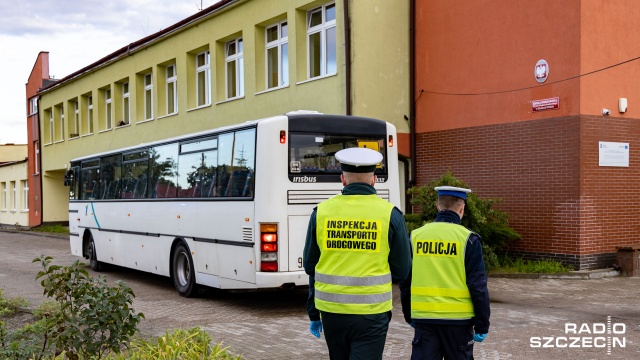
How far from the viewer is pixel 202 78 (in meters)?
25.2

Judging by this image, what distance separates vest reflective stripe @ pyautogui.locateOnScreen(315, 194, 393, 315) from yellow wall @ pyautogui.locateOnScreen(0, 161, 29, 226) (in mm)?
42179

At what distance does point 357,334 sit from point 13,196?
46616 millimetres

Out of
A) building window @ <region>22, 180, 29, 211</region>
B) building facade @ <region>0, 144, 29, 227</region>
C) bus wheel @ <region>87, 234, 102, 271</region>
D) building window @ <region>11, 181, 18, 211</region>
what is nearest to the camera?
bus wheel @ <region>87, 234, 102, 271</region>

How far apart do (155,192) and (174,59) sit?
43.3 ft

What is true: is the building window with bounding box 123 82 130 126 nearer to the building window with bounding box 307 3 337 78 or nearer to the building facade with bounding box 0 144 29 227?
the building window with bounding box 307 3 337 78

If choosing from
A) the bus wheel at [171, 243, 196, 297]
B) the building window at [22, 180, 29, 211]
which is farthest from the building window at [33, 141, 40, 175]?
the bus wheel at [171, 243, 196, 297]

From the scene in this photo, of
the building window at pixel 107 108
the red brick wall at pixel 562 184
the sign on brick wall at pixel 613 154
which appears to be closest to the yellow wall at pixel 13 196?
the building window at pixel 107 108

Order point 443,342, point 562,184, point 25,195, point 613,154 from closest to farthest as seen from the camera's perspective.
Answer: point 443,342 < point 562,184 < point 613,154 < point 25,195

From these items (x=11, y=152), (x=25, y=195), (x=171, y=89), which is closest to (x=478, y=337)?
(x=171, y=89)

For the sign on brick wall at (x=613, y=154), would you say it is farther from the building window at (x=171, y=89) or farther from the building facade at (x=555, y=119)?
the building window at (x=171, y=89)

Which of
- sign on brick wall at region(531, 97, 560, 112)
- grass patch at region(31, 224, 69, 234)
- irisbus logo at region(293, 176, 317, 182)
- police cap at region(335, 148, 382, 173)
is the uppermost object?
sign on brick wall at region(531, 97, 560, 112)

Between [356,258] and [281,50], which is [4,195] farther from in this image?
[356,258]

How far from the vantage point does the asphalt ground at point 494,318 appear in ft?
26.9

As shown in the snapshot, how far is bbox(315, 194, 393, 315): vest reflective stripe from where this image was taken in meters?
4.61
